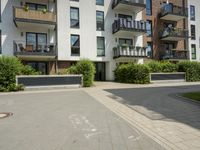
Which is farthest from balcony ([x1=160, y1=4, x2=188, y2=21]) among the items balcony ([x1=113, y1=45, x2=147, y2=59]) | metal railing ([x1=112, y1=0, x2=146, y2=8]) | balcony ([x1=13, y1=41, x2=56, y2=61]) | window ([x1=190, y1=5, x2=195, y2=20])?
balcony ([x1=13, y1=41, x2=56, y2=61])

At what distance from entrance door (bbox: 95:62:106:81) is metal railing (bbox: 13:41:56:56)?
6.26 m

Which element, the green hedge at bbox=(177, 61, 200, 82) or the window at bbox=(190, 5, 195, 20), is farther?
the window at bbox=(190, 5, 195, 20)

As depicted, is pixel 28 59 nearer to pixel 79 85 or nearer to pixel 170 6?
pixel 79 85

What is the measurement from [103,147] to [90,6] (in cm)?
2120

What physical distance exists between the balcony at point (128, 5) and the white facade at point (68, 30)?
42cm

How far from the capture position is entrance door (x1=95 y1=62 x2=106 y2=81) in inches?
953

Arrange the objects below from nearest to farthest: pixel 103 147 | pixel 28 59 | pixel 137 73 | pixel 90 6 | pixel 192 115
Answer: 1. pixel 103 147
2. pixel 192 115
3. pixel 137 73
4. pixel 28 59
5. pixel 90 6

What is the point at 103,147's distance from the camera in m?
4.17

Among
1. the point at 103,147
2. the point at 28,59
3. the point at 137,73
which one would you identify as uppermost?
the point at 28,59

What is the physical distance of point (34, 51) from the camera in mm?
19406

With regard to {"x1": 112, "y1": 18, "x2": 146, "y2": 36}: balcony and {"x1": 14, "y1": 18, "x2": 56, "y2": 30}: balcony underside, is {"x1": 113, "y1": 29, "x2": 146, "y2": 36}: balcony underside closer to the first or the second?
{"x1": 112, "y1": 18, "x2": 146, "y2": 36}: balcony

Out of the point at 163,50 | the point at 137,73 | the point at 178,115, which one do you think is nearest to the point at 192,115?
the point at 178,115

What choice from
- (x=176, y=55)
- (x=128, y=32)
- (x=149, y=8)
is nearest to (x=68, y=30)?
(x=128, y=32)

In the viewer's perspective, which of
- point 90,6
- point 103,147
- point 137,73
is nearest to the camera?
point 103,147
